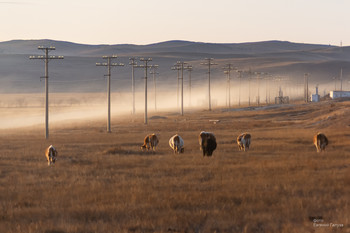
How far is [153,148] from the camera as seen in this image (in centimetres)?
3450

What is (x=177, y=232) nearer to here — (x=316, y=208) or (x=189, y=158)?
(x=316, y=208)

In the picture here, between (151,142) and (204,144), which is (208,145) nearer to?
(204,144)

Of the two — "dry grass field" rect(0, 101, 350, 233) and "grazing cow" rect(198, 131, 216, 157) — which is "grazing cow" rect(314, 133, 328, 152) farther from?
"grazing cow" rect(198, 131, 216, 157)

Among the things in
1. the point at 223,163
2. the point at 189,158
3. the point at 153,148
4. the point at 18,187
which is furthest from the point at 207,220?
the point at 153,148

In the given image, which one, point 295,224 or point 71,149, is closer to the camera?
point 295,224

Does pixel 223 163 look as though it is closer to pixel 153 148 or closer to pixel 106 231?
pixel 153 148

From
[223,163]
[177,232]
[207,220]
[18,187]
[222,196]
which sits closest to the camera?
[177,232]

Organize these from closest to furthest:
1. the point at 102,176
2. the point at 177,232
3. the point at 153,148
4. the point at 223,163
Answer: the point at 177,232
the point at 102,176
the point at 223,163
the point at 153,148

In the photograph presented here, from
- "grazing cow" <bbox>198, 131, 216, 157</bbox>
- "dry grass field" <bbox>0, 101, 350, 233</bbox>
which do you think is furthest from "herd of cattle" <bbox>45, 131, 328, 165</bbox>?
"dry grass field" <bbox>0, 101, 350, 233</bbox>

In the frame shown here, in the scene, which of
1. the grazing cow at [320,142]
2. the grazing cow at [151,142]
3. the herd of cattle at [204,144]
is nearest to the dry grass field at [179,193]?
the herd of cattle at [204,144]

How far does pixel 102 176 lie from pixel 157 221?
8.46 meters

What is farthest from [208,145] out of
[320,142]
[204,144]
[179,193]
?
[179,193]

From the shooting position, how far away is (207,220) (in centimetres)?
1412

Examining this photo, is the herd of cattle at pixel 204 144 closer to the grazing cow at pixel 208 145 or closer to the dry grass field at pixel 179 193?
the grazing cow at pixel 208 145
